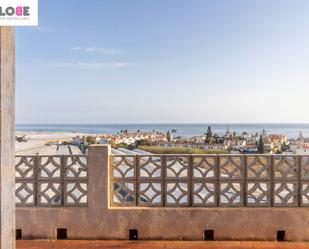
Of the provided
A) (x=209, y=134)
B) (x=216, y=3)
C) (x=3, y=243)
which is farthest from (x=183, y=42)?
(x=3, y=243)

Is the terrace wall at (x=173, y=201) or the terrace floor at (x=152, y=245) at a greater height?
the terrace wall at (x=173, y=201)

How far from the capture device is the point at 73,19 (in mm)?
9641

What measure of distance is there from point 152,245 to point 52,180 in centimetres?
148

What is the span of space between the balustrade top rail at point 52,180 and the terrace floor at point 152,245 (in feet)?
1.52

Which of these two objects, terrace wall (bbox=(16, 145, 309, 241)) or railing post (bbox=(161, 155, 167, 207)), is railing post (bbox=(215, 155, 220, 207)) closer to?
terrace wall (bbox=(16, 145, 309, 241))

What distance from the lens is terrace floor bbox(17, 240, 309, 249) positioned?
13.9 ft

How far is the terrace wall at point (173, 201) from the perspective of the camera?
4.46 metres

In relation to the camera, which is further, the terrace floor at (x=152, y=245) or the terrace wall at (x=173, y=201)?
the terrace wall at (x=173, y=201)

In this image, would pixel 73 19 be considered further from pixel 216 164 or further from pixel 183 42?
pixel 216 164

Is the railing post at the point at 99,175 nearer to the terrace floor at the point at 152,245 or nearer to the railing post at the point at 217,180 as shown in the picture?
the terrace floor at the point at 152,245

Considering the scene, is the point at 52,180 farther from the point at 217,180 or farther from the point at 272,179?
the point at 272,179

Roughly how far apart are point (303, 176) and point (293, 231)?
0.69 metres

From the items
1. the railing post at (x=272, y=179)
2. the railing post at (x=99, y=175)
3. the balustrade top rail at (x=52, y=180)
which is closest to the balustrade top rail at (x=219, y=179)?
the railing post at (x=272, y=179)

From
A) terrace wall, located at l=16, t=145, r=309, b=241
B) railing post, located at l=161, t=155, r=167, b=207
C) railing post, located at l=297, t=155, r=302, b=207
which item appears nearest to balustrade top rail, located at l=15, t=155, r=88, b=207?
terrace wall, located at l=16, t=145, r=309, b=241
